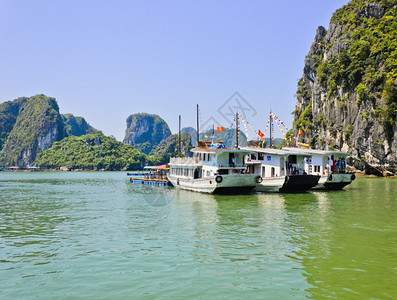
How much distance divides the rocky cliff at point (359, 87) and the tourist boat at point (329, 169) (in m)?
35.8

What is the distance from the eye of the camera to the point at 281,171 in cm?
3956

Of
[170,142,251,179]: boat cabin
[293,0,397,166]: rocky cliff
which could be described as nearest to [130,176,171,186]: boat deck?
[170,142,251,179]: boat cabin

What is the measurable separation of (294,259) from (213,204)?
1682 cm

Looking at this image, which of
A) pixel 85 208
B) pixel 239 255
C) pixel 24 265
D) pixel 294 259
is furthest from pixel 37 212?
pixel 294 259

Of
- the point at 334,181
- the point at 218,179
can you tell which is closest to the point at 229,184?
the point at 218,179

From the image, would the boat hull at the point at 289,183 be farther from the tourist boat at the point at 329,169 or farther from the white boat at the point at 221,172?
the tourist boat at the point at 329,169

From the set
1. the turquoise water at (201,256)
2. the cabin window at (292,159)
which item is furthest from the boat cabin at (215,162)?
the turquoise water at (201,256)

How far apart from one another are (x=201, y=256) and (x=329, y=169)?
33604mm

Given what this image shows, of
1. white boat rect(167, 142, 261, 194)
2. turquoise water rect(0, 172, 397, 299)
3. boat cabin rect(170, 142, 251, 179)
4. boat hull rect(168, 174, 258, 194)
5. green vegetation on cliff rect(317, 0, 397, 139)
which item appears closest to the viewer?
turquoise water rect(0, 172, 397, 299)

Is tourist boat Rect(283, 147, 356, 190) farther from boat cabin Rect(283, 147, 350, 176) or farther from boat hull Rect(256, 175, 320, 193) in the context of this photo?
boat hull Rect(256, 175, 320, 193)

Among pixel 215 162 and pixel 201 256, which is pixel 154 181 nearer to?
pixel 215 162

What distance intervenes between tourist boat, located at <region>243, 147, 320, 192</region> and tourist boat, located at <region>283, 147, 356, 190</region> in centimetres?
143

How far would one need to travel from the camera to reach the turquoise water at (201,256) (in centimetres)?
962

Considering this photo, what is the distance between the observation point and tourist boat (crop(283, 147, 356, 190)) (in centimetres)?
4131
